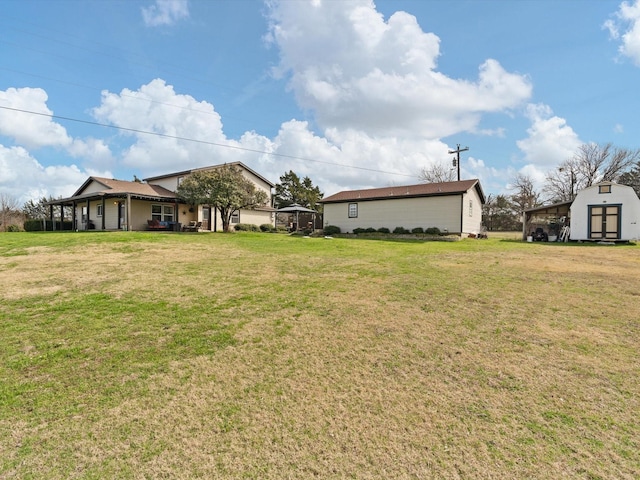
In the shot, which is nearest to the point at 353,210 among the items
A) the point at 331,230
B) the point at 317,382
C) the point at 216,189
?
the point at 331,230

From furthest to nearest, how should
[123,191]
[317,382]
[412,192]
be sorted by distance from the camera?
1. [412,192]
2. [123,191]
3. [317,382]

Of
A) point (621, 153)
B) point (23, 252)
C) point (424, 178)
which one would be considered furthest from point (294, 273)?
point (621, 153)

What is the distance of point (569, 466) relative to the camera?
2.26m

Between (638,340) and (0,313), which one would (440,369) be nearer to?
(638,340)

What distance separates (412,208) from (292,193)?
98.3ft

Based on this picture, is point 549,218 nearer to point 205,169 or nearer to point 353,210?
point 353,210

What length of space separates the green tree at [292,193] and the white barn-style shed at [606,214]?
3486 centimetres

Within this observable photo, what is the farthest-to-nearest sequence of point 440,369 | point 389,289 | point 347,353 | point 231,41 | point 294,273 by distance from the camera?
point 231,41
point 294,273
point 389,289
point 347,353
point 440,369

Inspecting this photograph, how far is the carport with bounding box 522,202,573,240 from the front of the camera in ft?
71.4

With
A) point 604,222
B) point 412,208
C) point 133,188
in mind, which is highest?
point 133,188

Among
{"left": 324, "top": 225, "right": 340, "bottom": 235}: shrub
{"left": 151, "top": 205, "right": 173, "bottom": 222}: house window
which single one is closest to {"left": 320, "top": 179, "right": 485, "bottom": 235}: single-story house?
{"left": 324, "top": 225, "right": 340, "bottom": 235}: shrub

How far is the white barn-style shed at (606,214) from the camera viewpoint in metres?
19.3

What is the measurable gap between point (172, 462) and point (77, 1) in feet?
56.9

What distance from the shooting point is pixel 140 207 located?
78.4 feet
